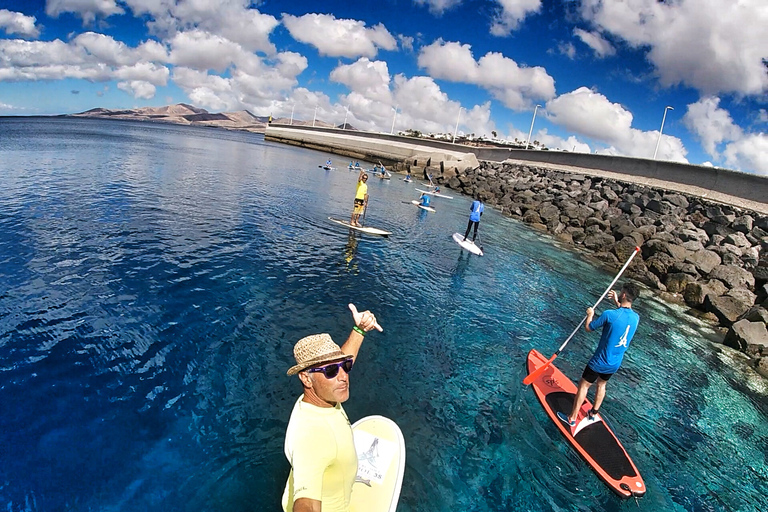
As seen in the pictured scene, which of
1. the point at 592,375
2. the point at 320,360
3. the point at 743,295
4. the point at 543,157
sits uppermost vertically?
the point at 543,157

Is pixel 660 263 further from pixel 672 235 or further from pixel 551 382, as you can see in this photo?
pixel 551 382

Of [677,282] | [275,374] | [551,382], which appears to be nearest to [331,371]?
[275,374]

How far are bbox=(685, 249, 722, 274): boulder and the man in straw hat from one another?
962 inches

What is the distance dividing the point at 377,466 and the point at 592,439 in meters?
4.85

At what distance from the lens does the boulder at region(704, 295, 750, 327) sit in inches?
647

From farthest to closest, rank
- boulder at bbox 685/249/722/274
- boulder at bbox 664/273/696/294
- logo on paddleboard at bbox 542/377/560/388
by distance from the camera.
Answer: boulder at bbox 685/249/722/274 < boulder at bbox 664/273/696/294 < logo on paddleboard at bbox 542/377/560/388

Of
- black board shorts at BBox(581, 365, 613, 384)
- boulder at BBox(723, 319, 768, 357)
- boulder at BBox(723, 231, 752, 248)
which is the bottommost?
boulder at BBox(723, 319, 768, 357)

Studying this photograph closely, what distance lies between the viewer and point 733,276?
19422 millimetres

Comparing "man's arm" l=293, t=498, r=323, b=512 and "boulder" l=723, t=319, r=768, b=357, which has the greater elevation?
"man's arm" l=293, t=498, r=323, b=512

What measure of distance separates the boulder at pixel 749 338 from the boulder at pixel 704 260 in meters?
6.79

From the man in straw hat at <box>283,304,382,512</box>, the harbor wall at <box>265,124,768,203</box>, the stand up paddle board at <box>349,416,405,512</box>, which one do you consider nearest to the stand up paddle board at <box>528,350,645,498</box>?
the stand up paddle board at <box>349,416,405,512</box>

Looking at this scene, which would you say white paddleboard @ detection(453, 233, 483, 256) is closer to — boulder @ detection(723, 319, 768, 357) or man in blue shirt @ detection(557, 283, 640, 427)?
boulder @ detection(723, 319, 768, 357)

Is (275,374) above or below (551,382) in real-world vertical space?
below

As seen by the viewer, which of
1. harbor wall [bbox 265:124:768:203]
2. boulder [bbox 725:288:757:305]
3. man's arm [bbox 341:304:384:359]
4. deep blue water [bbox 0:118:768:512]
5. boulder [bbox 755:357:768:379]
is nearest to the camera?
man's arm [bbox 341:304:384:359]
